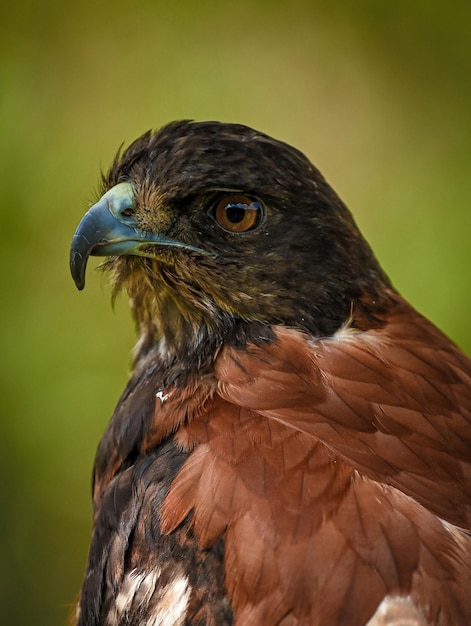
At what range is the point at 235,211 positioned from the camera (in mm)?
2850

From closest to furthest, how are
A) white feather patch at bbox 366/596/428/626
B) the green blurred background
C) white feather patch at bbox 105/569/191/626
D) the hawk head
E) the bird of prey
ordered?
white feather patch at bbox 366/596/428/626 → the bird of prey → white feather patch at bbox 105/569/191/626 → the hawk head → the green blurred background

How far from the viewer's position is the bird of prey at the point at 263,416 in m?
2.21

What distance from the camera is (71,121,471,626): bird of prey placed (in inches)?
86.8

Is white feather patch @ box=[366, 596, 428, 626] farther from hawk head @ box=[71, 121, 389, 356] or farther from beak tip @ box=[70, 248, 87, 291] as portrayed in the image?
beak tip @ box=[70, 248, 87, 291]

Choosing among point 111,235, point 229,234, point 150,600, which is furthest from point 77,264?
point 150,600

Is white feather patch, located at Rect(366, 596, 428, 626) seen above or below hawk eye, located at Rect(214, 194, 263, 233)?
below

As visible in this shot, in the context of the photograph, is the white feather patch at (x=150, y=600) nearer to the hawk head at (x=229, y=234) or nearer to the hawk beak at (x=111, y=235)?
the hawk head at (x=229, y=234)

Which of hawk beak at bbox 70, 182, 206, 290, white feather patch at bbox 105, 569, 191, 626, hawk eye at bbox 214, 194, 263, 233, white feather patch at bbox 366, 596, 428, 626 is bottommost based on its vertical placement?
white feather patch at bbox 105, 569, 191, 626

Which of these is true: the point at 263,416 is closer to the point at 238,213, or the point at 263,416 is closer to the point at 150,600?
the point at 150,600

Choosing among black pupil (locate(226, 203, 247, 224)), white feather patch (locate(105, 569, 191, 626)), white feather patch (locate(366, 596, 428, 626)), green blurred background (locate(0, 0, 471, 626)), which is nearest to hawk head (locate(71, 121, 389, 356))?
black pupil (locate(226, 203, 247, 224))

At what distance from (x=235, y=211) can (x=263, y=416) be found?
633 mm

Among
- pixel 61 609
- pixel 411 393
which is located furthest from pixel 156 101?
pixel 411 393

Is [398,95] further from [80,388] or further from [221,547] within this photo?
[221,547]

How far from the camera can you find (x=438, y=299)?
17.1 ft
